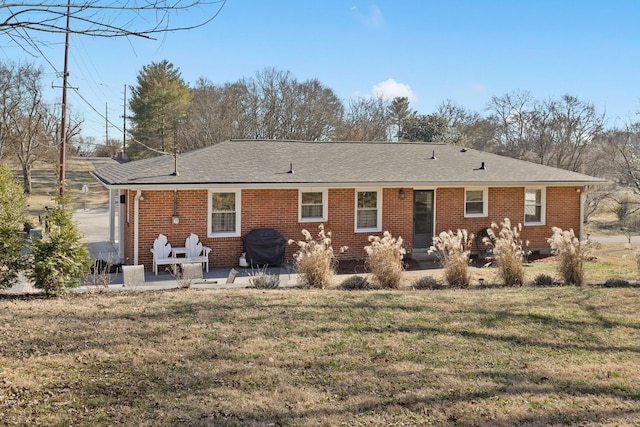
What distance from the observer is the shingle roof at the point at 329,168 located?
13414mm

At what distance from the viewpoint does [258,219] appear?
45.5 ft

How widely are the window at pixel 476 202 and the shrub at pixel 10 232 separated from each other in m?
12.2

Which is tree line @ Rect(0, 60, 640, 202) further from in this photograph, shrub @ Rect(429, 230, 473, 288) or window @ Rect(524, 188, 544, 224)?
shrub @ Rect(429, 230, 473, 288)

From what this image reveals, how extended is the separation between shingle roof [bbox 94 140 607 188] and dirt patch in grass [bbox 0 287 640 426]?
19.3 feet

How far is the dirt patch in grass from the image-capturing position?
403 cm

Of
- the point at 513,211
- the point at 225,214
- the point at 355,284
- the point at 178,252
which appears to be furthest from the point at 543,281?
the point at 178,252

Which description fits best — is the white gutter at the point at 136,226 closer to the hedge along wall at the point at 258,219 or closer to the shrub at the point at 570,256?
the hedge along wall at the point at 258,219

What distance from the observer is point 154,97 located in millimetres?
42906

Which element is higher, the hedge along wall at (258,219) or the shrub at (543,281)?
the hedge along wall at (258,219)

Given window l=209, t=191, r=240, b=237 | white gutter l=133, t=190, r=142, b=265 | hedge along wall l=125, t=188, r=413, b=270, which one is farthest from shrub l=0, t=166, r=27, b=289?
window l=209, t=191, r=240, b=237

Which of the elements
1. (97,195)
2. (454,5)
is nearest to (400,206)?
(454,5)

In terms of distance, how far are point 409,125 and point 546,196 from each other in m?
27.4

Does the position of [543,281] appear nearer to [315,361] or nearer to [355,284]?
[355,284]

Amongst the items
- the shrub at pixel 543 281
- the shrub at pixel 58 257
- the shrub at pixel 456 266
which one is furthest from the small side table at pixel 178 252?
the shrub at pixel 543 281
